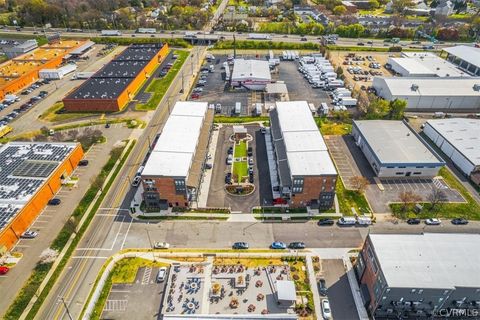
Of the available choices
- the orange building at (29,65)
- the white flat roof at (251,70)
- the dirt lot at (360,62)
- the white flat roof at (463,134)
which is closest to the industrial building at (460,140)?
the white flat roof at (463,134)

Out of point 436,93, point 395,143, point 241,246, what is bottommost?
point 241,246

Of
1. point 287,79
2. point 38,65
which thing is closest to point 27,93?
point 38,65

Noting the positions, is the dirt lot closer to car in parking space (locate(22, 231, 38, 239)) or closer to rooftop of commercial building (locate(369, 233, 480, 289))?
rooftop of commercial building (locate(369, 233, 480, 289))

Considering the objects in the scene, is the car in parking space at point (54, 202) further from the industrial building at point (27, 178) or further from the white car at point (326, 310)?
the white car at point (326, 310)

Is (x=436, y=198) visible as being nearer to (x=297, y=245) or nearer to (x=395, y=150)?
(x=395, y=150)

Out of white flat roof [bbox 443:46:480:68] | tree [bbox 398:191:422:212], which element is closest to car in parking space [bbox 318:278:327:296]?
tree [bbox 398:191:422:212]

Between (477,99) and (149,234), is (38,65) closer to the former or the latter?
(149,234)

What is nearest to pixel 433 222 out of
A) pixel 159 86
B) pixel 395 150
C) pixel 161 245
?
pixel 395 150
